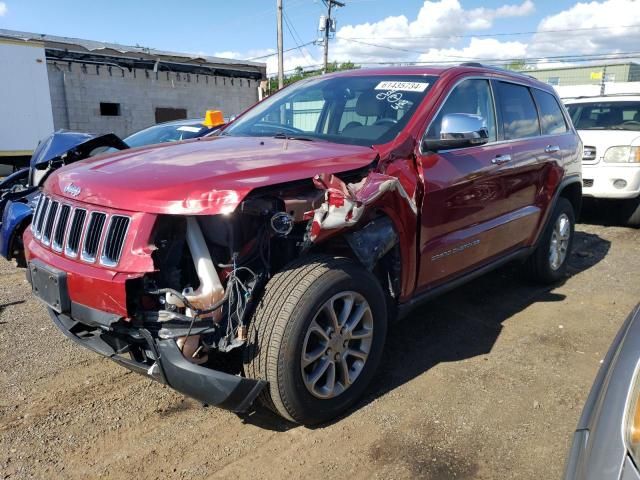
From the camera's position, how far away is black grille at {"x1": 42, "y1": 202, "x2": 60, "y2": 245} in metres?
2.85

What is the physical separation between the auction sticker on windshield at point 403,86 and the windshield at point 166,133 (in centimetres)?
302

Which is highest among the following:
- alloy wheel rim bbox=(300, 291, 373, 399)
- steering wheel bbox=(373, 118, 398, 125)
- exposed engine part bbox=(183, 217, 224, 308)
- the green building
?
the green building

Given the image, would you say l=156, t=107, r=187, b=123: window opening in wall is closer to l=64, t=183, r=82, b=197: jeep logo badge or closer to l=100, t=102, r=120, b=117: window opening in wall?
l=100, t=102, r=120, b=117: window opening in wall

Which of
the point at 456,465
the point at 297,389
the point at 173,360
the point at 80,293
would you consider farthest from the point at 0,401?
the point at 456,465

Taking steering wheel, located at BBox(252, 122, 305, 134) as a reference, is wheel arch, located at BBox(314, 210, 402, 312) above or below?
below

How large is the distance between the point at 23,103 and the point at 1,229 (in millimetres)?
10153

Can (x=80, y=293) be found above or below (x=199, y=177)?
below

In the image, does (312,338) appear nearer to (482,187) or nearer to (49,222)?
(49,222)

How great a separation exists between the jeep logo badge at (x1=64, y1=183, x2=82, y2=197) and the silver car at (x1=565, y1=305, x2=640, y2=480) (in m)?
2.42

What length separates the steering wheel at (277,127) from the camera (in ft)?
12.1

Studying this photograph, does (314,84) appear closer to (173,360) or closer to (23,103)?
(173,360)

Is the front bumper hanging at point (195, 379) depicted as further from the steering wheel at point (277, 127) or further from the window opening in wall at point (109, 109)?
the window opening in wall at point (109, 109)

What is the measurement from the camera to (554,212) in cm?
496

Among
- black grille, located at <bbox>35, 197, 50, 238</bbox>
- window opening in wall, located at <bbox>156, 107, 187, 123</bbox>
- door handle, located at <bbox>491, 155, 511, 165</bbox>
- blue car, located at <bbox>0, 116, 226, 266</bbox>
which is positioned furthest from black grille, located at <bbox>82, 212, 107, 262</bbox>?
window opening in wall, located at <bbox>156, 107, 187, 123</bbox>
